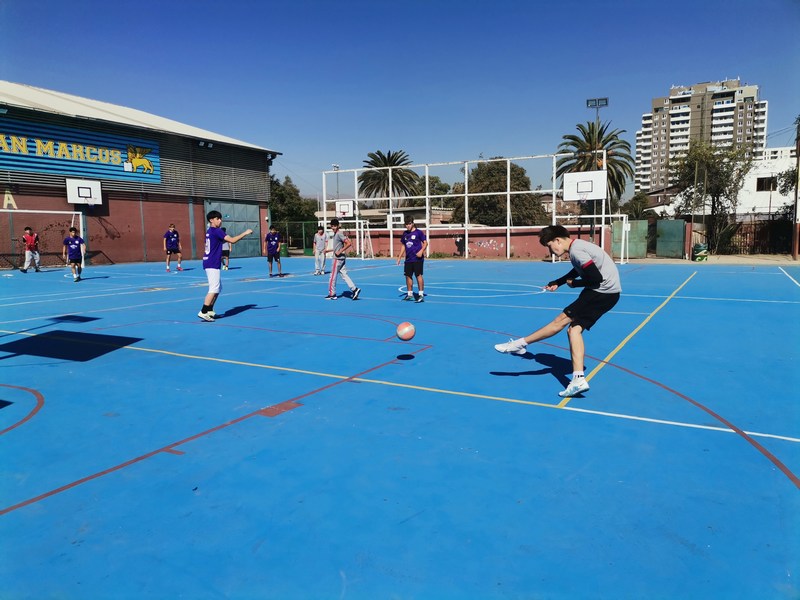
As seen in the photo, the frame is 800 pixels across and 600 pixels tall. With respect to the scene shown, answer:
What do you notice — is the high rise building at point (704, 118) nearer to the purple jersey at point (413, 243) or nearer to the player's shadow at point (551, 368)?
the purple jersey at point (413, 243)

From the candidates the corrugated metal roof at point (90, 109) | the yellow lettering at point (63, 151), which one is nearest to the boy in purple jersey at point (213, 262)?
the corrugated metal roof at point (90, 109)

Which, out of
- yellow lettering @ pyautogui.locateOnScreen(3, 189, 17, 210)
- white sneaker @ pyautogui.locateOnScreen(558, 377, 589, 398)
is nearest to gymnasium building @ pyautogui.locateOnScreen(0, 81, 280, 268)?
yellow lettering @ pyautogui.locateOnScreen(3, 189, 17, 210)

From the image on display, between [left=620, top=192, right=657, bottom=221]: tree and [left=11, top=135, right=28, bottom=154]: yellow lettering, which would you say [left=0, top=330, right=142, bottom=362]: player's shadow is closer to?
[left=11, top=135, right=28, bottom=154]: yellow lettering

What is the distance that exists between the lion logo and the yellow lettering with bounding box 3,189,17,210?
715 cm

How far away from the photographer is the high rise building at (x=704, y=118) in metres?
153

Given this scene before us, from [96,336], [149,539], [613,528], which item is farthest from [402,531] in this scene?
[96,336]

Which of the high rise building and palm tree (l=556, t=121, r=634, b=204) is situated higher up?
the high rise building

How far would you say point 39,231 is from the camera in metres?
29.0

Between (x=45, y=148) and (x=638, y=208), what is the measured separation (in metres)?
68.2

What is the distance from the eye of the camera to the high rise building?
501ft

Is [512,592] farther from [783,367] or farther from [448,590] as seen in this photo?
[783,367]

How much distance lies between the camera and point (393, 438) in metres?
4.88

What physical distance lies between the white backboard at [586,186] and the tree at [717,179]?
16.7 metres

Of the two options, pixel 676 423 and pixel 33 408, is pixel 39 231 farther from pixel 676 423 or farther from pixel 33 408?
pixel 676 423
